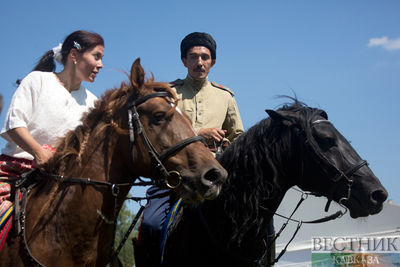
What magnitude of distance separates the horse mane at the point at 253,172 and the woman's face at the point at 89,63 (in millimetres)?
1790

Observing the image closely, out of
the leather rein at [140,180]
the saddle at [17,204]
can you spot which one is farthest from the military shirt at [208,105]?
the saddle at [17,204]

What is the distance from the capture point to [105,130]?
12.4 ft

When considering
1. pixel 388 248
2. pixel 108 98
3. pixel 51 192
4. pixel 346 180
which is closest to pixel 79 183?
pixel 51 192

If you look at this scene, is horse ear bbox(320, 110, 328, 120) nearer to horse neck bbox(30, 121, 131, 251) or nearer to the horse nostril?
the horse nostril

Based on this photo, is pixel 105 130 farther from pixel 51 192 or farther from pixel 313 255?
pixel 313 255

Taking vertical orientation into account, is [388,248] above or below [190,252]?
below

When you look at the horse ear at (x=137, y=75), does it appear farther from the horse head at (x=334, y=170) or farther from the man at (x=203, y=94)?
the man at (x=203, y=94)

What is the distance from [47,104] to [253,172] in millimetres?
2335

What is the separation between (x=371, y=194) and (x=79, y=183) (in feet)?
9.92

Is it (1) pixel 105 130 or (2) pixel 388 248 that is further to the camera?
(2) pixel 388 248

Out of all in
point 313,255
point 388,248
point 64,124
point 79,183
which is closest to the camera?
point 79,183

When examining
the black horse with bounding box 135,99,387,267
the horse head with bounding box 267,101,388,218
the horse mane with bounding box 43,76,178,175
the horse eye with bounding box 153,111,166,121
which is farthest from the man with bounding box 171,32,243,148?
the horse eye with bounding box 153,111,166,121

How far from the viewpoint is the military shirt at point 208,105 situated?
5984 millimetres

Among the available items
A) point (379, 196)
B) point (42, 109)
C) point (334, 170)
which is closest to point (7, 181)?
point (42, 109)
